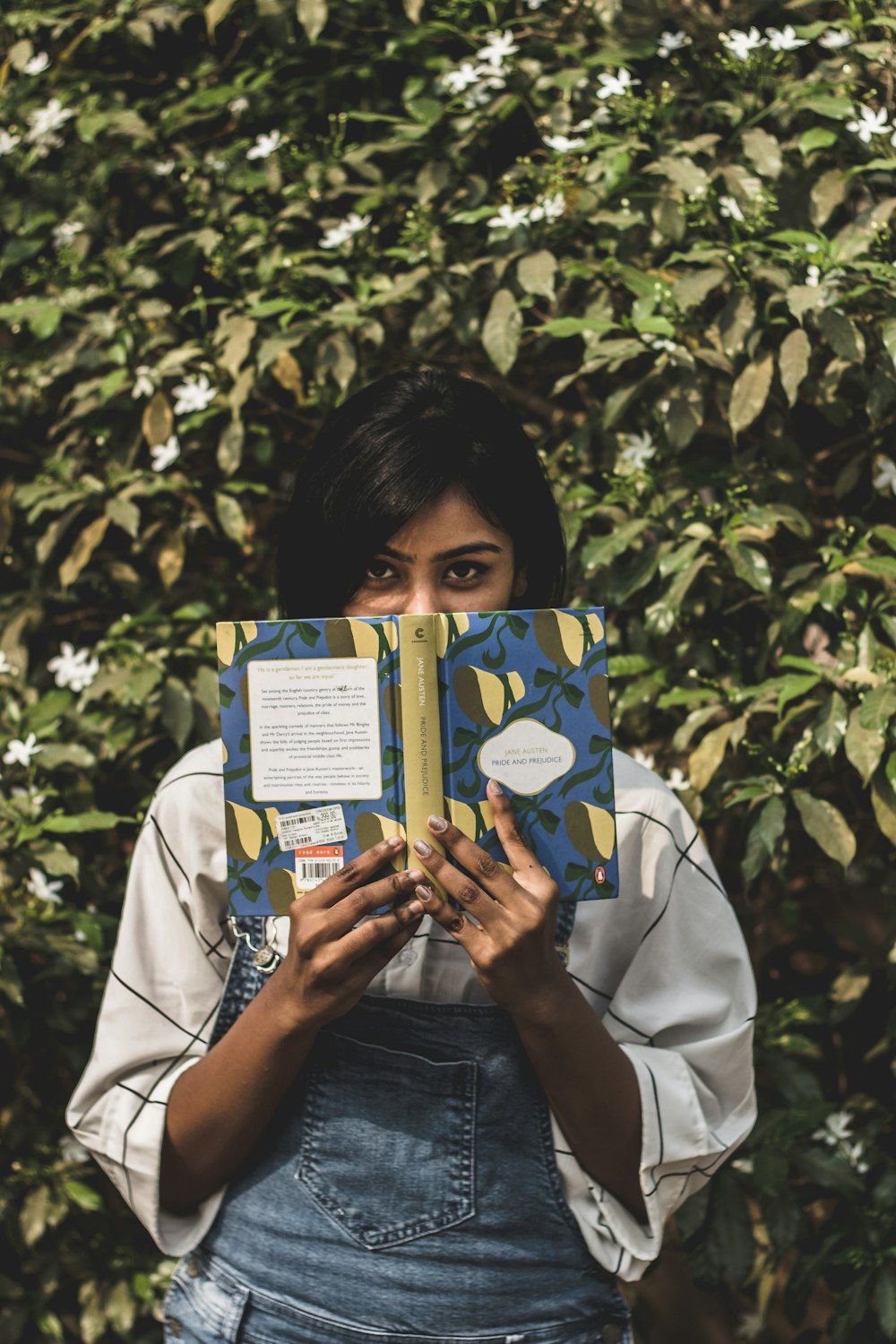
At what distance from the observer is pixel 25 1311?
2.00m

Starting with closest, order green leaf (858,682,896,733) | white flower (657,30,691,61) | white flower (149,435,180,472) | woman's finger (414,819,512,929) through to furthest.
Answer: woman's finger (414,819,512,929), green leaf (858,682,896,733), white flower (657,30,691,61), white flower (149,435,180,472)

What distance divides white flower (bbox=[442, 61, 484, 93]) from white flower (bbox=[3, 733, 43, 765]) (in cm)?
118

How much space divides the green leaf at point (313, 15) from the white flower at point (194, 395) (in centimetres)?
56

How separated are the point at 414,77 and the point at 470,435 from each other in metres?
1.05

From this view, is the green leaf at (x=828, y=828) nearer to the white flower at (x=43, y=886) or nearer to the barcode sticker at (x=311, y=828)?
the barcode sticker at (x=311, y=828)

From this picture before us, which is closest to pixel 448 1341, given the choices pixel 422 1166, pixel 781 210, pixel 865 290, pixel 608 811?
pixel 422 1166

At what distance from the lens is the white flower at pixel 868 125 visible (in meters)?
1.69

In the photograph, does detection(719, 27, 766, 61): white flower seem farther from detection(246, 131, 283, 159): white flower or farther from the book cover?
the book cover

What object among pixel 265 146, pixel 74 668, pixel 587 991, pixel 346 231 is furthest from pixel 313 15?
pixel 587 991

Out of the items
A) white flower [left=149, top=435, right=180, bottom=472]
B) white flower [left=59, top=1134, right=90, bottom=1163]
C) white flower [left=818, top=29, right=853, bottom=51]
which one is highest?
white flower [left=818, top=29, right=853, bottom=51]

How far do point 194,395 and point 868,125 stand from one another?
1065 mm

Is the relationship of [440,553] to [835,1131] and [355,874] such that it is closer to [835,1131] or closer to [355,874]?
[355,874]

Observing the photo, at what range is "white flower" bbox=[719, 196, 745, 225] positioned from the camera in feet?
5.66

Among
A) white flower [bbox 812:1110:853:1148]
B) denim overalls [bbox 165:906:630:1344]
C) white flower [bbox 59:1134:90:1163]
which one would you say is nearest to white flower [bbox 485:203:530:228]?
denim overalls [bbox 165:906:630:1344]
